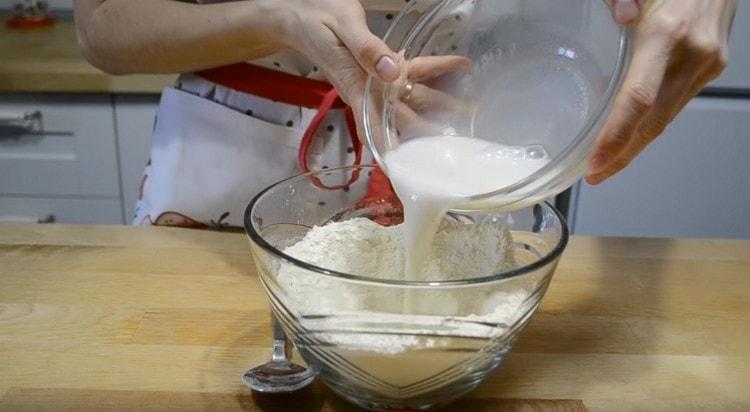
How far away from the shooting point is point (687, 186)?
154 centimetres

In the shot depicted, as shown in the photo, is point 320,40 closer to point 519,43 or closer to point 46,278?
point 519,43

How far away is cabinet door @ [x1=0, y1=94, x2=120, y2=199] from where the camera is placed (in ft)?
4.77

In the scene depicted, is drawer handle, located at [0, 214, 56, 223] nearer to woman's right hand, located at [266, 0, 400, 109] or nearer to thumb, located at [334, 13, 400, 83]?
woman's right hand, located at [266, 0, 400, 109]

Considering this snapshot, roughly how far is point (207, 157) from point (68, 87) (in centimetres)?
57

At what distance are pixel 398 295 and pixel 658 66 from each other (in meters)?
0.23

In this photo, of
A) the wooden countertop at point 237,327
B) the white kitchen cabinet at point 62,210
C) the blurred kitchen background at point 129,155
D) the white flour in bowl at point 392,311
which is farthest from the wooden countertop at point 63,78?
the white flour in bowl at point 392,311

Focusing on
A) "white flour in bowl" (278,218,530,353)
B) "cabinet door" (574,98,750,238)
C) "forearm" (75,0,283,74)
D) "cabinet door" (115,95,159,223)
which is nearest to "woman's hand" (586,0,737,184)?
"white flour in bowl" (278,218,530,353)

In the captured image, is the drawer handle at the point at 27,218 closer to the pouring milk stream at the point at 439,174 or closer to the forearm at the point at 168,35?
the forearm at the point at 168,35

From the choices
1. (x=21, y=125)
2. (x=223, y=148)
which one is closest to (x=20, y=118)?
(x=21, y=125)

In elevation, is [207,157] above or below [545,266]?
below

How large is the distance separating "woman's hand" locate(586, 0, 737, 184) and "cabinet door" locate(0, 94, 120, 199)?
112 cm

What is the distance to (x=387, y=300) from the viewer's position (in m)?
0.51

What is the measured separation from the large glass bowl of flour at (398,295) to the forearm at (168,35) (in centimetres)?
25

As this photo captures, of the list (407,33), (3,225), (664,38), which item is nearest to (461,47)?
(407,33)
